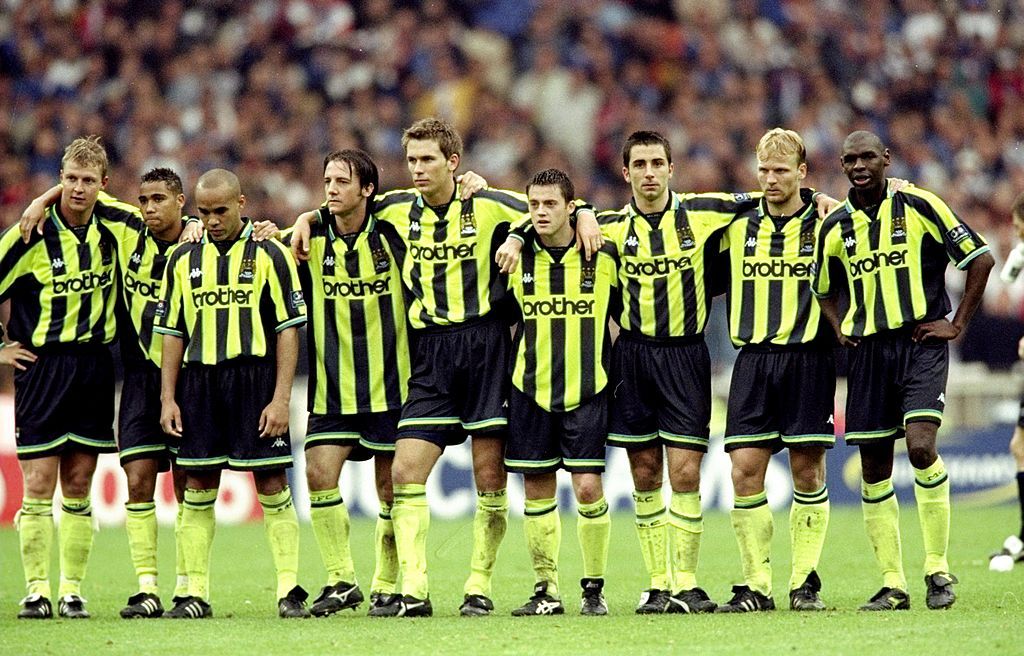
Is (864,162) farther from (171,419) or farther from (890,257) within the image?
(171,419)

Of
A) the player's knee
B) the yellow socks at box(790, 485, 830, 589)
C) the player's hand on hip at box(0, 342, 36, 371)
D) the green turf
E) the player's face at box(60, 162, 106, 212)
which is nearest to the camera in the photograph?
the green turf

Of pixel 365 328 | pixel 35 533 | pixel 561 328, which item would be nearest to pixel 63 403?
pixel 35 533

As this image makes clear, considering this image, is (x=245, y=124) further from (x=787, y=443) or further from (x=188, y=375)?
(x=787, y=443)

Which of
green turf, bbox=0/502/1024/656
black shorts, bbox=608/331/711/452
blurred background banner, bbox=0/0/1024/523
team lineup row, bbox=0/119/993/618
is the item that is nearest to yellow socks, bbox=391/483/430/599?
team lineup row, bbox=0/119/993/618

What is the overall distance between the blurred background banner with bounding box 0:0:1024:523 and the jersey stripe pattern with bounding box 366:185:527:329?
10050 millimetres

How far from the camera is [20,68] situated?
782 inches

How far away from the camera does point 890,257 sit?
8.25 metres

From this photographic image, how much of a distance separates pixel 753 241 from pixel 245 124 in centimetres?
1226

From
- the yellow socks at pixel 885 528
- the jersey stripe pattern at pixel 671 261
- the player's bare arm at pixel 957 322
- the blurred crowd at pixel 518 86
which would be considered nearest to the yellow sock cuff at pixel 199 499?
the jersey stripe pattern at pixel 671 261

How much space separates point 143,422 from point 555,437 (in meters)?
2.26

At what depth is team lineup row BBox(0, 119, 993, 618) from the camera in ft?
27.1

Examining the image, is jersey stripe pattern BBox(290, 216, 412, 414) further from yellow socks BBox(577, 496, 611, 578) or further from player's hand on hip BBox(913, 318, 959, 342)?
player's hand on hip BBox(913, 318, 959, 342)

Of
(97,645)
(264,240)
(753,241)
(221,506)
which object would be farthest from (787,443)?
(221,506)

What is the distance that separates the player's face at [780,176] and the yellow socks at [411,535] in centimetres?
229
